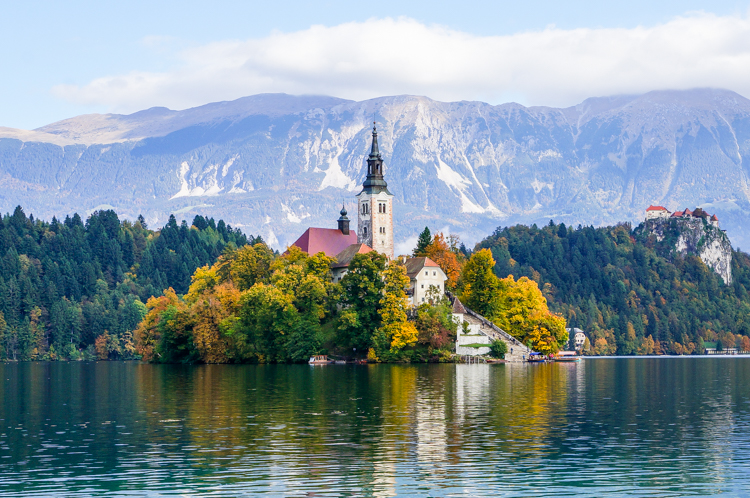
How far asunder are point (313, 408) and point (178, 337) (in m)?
77.0

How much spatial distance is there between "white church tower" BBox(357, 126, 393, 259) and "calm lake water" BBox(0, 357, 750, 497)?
83.3 metres

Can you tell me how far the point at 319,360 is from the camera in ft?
411

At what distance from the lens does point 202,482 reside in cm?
3541

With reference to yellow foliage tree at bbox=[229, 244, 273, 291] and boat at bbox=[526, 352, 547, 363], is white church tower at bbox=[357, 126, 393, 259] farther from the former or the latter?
boat at bbox=[526, 352, 547, 363]

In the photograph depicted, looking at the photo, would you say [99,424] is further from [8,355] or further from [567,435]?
[8,355]

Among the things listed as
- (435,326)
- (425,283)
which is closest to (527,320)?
(425,283)

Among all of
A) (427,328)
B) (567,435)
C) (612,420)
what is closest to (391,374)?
(427,328)

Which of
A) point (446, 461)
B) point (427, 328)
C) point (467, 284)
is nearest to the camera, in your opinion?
point (446, 461)

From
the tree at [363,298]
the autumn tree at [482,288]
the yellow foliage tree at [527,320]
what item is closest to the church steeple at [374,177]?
the autumn tree at [482,288]

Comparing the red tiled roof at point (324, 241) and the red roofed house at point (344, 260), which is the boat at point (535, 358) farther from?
the red tiled roof at point (324, 241)

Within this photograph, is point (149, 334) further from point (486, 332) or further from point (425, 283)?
point (486, 332)

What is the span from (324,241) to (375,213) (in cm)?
986

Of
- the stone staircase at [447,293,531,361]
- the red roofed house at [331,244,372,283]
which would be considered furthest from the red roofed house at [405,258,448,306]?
the red roofed house at [331,244,372,283]

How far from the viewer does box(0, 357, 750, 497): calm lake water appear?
35.2m
